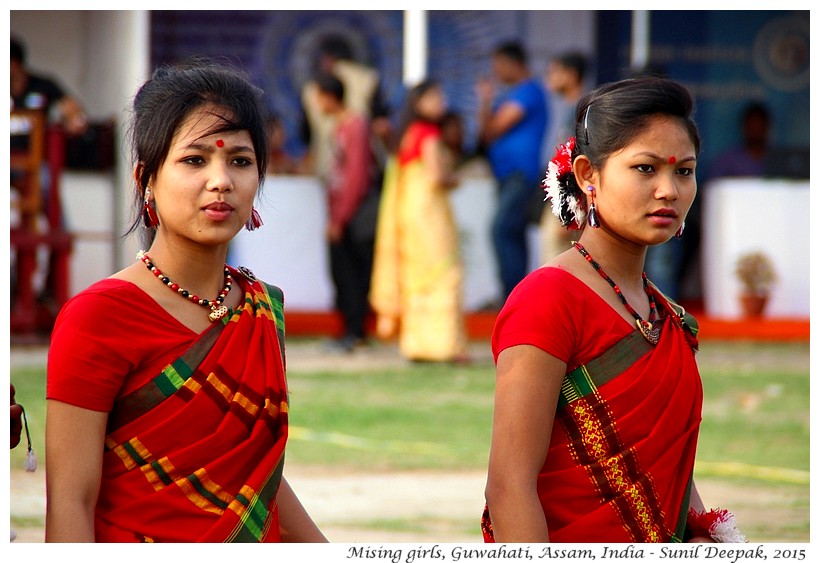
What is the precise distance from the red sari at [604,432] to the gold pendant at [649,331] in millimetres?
45

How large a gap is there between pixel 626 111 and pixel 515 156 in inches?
294

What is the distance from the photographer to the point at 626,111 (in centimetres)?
255

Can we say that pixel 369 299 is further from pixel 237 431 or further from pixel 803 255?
pixel 237 431

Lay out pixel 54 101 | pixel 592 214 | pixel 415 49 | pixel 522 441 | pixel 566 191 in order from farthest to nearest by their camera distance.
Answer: pixel 415 49, pixel 54 101, pixel 566 191, pixel 592 214, pixel 522 441

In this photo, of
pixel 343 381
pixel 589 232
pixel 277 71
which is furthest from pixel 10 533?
pixel 277 71

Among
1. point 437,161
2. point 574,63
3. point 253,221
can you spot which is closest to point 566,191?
point 253,221

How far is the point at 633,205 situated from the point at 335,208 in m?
7.45

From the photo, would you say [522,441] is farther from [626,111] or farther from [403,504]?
[403,504]

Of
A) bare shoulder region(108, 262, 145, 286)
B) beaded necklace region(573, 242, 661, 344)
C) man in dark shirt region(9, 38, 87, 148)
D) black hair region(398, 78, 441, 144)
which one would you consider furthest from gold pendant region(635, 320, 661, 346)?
man in dark shirt region(9, 38, 87, 148)

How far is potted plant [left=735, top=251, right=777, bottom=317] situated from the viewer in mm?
10797

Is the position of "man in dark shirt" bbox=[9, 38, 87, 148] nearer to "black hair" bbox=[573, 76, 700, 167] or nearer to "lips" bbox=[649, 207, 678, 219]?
"black hair" bbox=[573, 76, 700, 167]

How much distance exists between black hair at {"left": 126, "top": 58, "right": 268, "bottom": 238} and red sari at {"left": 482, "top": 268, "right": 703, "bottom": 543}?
2.06 feet

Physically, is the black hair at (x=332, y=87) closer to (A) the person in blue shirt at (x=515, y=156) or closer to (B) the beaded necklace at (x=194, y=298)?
(A) the person in blue shirt at (x=515, y=156)

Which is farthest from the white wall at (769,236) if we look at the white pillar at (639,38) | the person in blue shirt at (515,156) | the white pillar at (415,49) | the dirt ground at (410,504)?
the dirt ground at (410,504)
